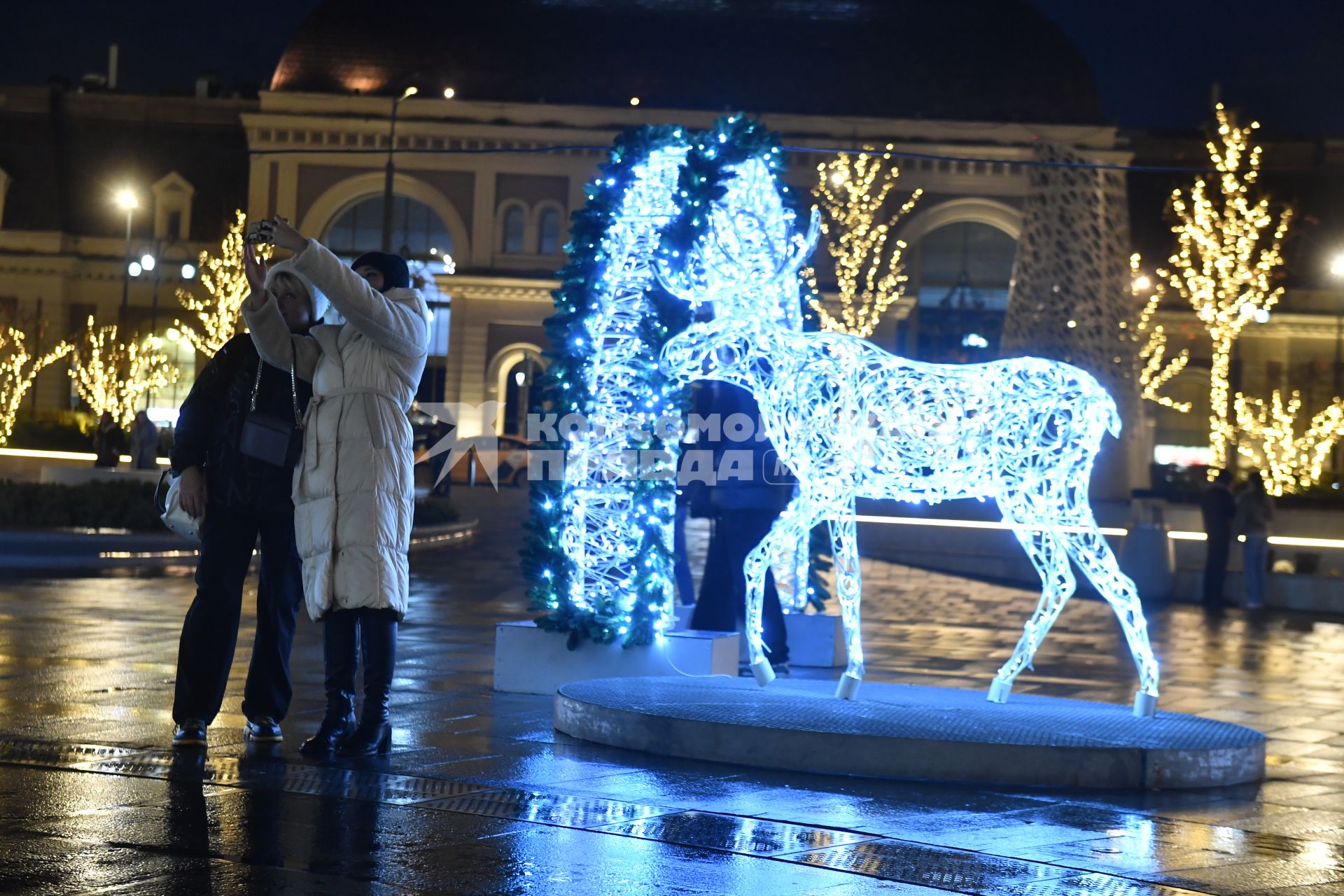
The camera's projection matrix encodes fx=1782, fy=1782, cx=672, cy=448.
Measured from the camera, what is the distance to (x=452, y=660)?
473 inches

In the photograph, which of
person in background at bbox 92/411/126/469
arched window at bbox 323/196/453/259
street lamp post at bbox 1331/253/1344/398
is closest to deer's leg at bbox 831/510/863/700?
person in background at bbox 92/411/126/469

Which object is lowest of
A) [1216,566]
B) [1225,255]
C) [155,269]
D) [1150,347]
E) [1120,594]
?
[1216,566]

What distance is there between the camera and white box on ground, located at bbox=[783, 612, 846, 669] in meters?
A: 12.5

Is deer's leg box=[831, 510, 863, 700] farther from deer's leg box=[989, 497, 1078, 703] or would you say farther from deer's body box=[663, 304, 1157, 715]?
deer's leg box=[989, 497, 1078, 703]

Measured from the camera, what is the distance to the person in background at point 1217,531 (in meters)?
22.2

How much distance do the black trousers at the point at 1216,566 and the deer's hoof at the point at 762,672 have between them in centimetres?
1391

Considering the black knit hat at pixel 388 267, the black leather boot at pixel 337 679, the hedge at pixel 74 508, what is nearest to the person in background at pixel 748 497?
the black knit hat at pixel 388 267

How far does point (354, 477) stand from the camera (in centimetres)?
773

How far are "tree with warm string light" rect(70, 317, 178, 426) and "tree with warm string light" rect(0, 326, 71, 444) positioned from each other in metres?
0.82

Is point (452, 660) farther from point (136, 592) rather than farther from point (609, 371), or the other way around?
point (136, 592)

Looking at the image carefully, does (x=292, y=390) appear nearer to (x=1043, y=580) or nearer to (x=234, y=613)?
(x=234, y=613)

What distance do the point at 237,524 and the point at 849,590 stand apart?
3.20m

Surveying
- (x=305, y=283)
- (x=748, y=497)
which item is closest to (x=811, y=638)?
(x=748, y=497)

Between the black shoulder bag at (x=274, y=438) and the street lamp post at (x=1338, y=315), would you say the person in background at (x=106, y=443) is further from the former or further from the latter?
the black shoulder bag at (x=274, y=438)
